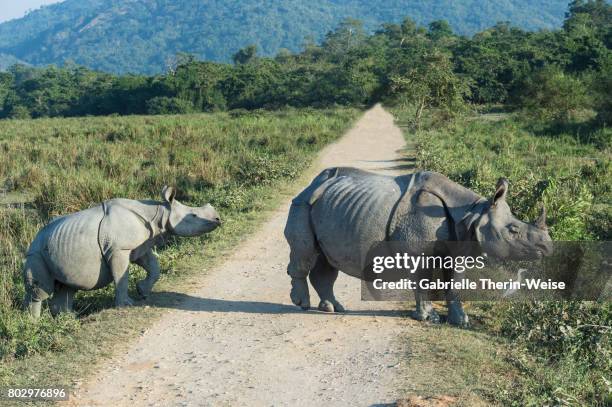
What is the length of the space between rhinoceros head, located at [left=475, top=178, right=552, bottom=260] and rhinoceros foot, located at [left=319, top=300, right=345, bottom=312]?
1.53 meters

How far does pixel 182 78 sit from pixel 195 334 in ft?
148

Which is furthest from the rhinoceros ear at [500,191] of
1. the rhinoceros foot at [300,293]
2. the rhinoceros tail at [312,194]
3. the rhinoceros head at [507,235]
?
the rhinoceros foot at [300,293]

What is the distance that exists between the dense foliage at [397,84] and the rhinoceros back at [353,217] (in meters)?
16.6

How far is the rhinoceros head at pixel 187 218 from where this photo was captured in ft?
26.3

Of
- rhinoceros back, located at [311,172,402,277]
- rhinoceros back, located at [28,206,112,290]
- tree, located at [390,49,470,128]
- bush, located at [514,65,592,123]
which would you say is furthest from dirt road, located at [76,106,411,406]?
bush, located at [514,65,592,123]

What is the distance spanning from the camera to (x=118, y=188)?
47.5 feet

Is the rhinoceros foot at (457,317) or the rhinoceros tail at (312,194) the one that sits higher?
the rhinoceros tail at (312,194)

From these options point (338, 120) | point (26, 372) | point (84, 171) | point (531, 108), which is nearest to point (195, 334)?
point (26, 372)

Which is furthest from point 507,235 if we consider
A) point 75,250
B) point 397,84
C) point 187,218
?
point 397,84

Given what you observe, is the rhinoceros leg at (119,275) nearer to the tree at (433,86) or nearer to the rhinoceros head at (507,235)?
the rhinoceros head at (507,235)

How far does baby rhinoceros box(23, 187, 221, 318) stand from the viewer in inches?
300

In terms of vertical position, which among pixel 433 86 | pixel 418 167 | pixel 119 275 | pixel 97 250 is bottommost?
pixel 418 167

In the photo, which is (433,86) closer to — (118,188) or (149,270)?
(118,188)
